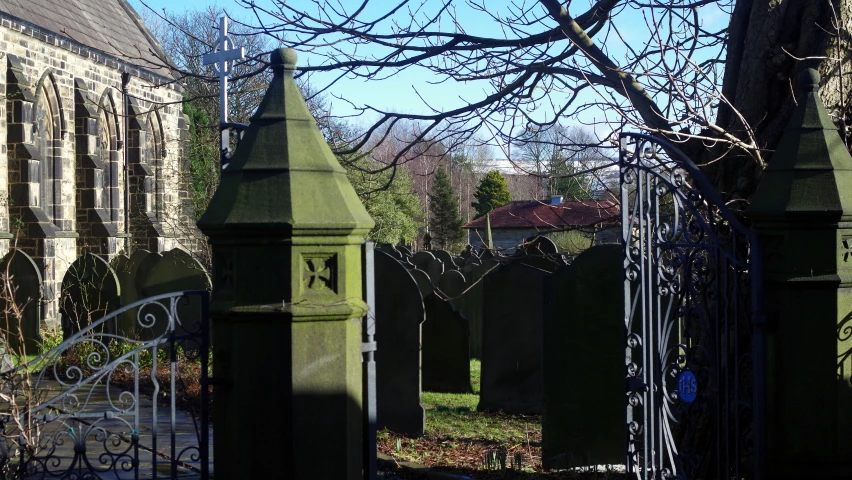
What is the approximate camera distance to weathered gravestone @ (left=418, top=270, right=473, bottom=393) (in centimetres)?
1058

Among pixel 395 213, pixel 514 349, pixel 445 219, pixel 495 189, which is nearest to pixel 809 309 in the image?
pixel 514 349

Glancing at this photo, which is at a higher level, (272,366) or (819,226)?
(819,226)

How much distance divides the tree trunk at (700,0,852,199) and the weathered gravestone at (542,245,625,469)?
5.15 ft

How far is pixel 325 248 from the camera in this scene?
12.3 feet

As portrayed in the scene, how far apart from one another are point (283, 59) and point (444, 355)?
7228 mm

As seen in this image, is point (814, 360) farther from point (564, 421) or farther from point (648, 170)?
point (564, 421)

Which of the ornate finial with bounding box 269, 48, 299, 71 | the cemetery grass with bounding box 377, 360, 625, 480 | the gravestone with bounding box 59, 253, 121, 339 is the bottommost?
the cemetery grass with bounding box 377, 360, 625, 480

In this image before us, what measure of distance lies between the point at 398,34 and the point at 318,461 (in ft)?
11.6

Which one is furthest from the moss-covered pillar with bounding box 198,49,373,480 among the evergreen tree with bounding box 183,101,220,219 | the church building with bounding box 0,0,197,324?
the church building with bounding box 0,0,197,324

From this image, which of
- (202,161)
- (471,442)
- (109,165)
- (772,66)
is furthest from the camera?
(109,165)

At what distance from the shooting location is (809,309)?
13.0 ft

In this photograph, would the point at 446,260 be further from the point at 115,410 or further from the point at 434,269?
the point at 115,410

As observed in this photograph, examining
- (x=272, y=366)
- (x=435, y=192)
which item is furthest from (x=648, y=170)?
(x=435, y=192)

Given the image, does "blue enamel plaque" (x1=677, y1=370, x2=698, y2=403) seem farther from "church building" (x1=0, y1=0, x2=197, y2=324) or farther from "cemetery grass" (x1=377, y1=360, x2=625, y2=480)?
"church building" (x1=0, y1=0, x2=197, y2=324)
